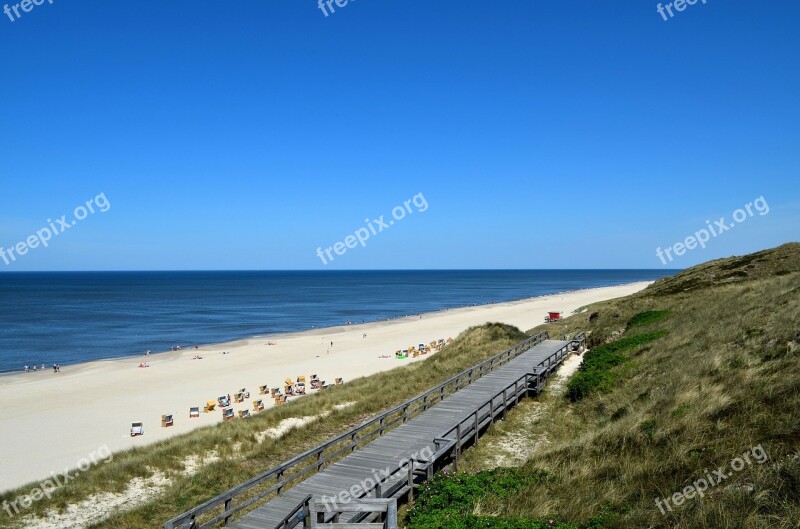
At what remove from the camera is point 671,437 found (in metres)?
9.68

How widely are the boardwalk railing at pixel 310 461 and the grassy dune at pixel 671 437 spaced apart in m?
2.50

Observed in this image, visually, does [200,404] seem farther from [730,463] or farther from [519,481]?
[730,463]

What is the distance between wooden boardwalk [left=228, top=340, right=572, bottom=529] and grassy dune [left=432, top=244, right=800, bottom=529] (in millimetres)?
670

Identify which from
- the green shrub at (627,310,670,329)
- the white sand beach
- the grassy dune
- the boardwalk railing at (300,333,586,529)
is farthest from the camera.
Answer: the green shrub at (627,310,670,329)

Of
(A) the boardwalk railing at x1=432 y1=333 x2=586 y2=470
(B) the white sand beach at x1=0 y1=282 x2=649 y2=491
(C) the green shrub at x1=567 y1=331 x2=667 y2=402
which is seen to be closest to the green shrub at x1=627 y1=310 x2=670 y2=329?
(C) the green shrub at x1=567 y1=331 x2=667 y2=402

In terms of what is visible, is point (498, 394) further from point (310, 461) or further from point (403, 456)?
point (310, 461)

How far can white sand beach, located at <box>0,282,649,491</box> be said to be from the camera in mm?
21641

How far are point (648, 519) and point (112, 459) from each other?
15.9 m

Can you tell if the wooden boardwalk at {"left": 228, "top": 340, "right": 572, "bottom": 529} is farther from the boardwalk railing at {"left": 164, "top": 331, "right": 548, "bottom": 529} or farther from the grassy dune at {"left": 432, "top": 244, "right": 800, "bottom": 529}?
the grassy dune at {"left": 432, "top": 244, "right": 800, "bottom": 529}

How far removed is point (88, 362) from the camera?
147 feet

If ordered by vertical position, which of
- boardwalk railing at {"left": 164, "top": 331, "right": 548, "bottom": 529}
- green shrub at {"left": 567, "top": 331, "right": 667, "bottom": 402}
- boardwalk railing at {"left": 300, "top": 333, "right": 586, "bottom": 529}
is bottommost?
green shrub at {"left": 567, "top": 331, "right": 667, "bottom": 402}

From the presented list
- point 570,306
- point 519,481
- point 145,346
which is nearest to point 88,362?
point 145,346

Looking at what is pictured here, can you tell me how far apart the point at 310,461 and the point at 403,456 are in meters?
3.66

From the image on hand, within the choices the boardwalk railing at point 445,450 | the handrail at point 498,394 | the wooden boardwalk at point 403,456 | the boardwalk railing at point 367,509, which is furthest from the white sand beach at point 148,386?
the boardwalk railing at point 367,509
